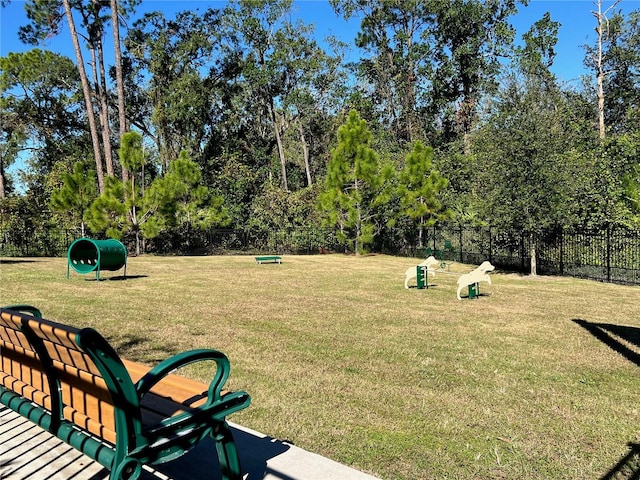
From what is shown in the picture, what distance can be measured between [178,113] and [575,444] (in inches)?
1171

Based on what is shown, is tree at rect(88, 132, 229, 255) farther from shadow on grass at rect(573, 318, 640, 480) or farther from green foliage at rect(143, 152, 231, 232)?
shadow on grass at rect(573, 318, 640, 480)

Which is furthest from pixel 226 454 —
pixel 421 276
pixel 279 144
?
pixel 279 144

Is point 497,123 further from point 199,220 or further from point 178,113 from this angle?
point 178,113

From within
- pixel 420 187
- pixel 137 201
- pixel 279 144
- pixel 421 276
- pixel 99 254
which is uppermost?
pixel 279 144

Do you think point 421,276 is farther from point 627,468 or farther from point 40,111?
point 40,111

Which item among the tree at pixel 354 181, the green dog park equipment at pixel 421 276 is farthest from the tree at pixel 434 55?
the green dog park equipment at pixel 421 276

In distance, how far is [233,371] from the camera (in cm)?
484

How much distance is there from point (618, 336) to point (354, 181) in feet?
56.7

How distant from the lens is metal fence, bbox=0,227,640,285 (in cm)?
1410

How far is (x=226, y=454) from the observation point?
8.24 feet

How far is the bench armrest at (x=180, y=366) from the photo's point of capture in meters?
2.20

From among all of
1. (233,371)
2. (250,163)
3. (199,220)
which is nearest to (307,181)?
(250,163)

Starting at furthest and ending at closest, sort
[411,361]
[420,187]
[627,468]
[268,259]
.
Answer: [420,187]
[268,259]
[411,361]
[627,468]

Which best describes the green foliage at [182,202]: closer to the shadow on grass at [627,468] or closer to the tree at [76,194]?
the tree at [76,194]
